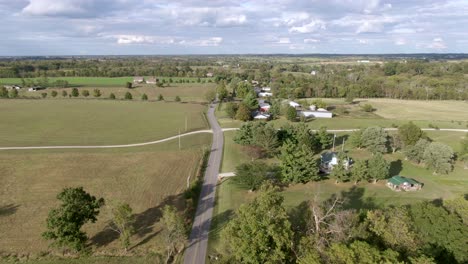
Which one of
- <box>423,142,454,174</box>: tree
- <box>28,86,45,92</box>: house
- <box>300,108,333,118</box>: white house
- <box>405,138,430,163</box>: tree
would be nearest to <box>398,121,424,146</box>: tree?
<box>405,138,430,163</box>: tree

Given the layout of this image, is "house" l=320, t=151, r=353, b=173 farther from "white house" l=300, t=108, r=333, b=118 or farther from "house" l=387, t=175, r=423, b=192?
"white house" l=300, t=108, r=333, b=118

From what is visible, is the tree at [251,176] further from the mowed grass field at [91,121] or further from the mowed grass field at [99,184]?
the mowed grass field at [91,121]

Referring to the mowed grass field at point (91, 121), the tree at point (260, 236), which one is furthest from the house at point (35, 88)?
the tree at point (260, 236)

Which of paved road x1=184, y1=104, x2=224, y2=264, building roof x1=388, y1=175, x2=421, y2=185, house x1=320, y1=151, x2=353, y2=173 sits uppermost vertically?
house x1=320, y1=151, x2=353, y2=173

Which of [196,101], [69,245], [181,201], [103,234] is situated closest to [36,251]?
[69,245]

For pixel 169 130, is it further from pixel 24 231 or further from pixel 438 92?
pixel 438 92

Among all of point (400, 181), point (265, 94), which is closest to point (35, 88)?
point (265, 94)
